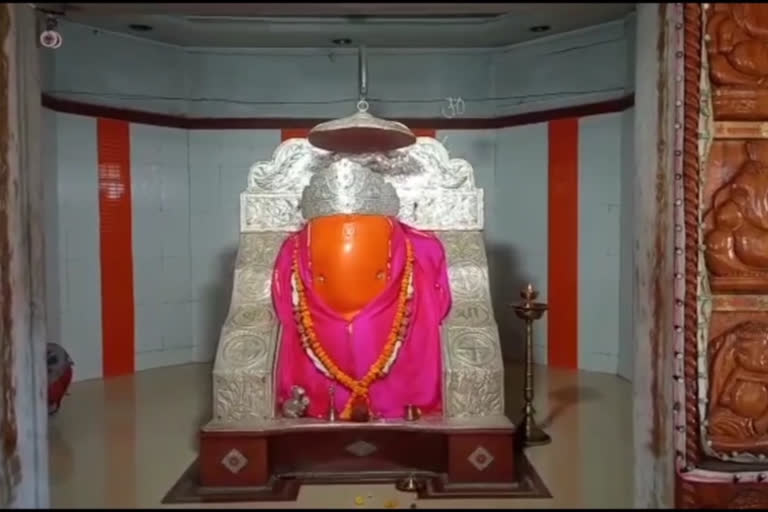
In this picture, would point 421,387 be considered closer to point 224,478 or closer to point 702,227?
point 224,478

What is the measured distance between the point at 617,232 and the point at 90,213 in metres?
3.78

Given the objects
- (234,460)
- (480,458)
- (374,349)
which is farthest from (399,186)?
(234,460)

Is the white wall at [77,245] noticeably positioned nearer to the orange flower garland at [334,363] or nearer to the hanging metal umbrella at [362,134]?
the hanging metal umbrella at [362,134]

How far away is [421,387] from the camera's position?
3.55 meters

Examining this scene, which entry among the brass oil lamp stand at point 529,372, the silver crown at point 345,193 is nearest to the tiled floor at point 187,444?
the brass oil lamp stand at point 529,372

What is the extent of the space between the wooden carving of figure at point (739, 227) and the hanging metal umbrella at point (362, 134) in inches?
74.2

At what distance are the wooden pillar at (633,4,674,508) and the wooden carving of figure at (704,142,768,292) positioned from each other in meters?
0.17

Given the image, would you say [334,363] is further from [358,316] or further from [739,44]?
[739,44]

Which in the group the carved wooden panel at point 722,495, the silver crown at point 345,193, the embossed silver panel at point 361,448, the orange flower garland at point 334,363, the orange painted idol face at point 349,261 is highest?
the silver crown at point 345,193

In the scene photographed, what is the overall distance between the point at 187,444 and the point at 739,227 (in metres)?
2.81

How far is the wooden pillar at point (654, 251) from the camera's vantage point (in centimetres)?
197

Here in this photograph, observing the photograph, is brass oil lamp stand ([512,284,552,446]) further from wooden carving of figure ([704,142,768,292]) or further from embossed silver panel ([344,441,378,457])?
wooden carving of figure ([704,142,768,292])

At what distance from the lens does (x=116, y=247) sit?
220 inches

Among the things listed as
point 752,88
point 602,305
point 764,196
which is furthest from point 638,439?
point 602,305
